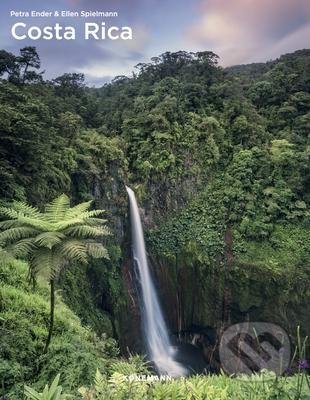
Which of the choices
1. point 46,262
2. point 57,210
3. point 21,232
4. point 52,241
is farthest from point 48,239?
point 57,210

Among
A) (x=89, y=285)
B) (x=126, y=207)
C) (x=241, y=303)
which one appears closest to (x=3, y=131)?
(x=89, y=285)

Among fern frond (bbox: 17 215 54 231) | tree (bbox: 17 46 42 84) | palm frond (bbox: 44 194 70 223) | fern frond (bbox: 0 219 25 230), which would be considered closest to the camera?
fern frond (bbox: 17 215 54 231)

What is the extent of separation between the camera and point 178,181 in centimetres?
2155

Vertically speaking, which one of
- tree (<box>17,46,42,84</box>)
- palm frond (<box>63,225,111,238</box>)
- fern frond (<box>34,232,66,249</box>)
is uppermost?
tree (<box>17,46,42,84</box>)

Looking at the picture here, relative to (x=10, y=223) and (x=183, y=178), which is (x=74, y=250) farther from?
(x=183, y=178)

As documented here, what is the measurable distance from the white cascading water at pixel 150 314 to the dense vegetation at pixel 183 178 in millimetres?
745

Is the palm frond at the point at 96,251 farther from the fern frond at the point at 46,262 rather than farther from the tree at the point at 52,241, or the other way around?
the fern frond at the point at 46,262

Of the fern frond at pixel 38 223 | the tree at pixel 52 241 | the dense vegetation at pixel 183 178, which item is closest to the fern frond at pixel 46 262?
the tree at pixel 52 241

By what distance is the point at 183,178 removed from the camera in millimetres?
21766

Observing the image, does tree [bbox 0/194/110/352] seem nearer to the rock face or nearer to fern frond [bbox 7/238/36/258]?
fern frond [bbox 7/238/36/258]

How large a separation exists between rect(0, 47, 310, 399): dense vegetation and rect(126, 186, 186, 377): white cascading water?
745 mm

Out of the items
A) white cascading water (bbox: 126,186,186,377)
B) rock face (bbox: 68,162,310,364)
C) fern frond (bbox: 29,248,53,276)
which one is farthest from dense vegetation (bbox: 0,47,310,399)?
fern frond (bbox: 29,248,53,276)

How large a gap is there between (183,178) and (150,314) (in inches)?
294

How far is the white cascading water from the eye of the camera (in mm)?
16922
